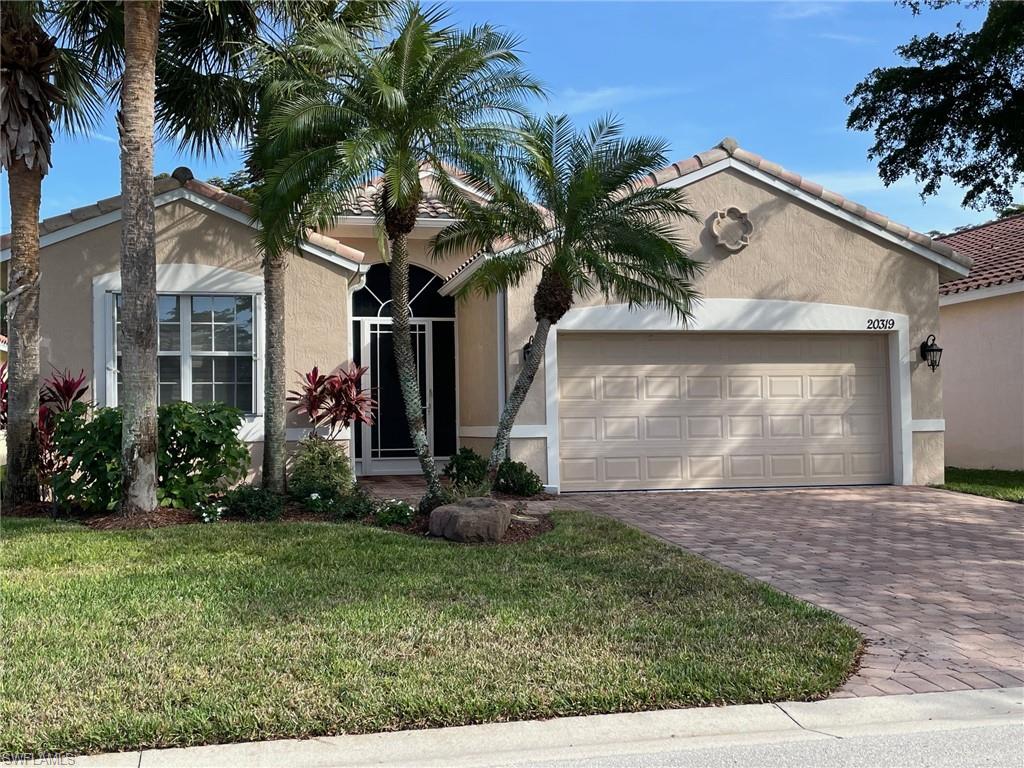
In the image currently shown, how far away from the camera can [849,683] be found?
514 cm

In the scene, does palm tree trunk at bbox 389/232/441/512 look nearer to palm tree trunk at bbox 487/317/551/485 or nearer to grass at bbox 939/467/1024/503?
palm tree trunk at bbox 487/317/551/485

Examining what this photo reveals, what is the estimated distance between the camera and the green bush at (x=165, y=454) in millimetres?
Result: 9992

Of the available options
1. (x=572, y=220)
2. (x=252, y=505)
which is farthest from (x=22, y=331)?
(x=572, y=220)

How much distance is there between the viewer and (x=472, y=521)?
8844 millimetres

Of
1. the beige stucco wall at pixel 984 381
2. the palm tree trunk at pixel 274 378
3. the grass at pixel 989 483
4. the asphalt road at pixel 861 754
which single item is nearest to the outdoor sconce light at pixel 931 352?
the grass at pixel 989 483

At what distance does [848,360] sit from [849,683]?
10.0 meters

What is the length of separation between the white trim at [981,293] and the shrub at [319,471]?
12.1 m

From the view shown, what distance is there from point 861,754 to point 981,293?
1461cm

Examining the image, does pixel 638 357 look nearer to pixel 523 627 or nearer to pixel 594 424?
pixel 594 424

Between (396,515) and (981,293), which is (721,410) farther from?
(981,293)

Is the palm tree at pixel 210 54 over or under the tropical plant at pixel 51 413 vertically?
over

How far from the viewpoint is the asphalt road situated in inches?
165

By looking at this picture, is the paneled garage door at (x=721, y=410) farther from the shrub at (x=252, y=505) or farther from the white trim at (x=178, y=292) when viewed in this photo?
the shrub at (x=252, y=505)

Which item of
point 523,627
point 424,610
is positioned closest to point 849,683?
point 523,627
